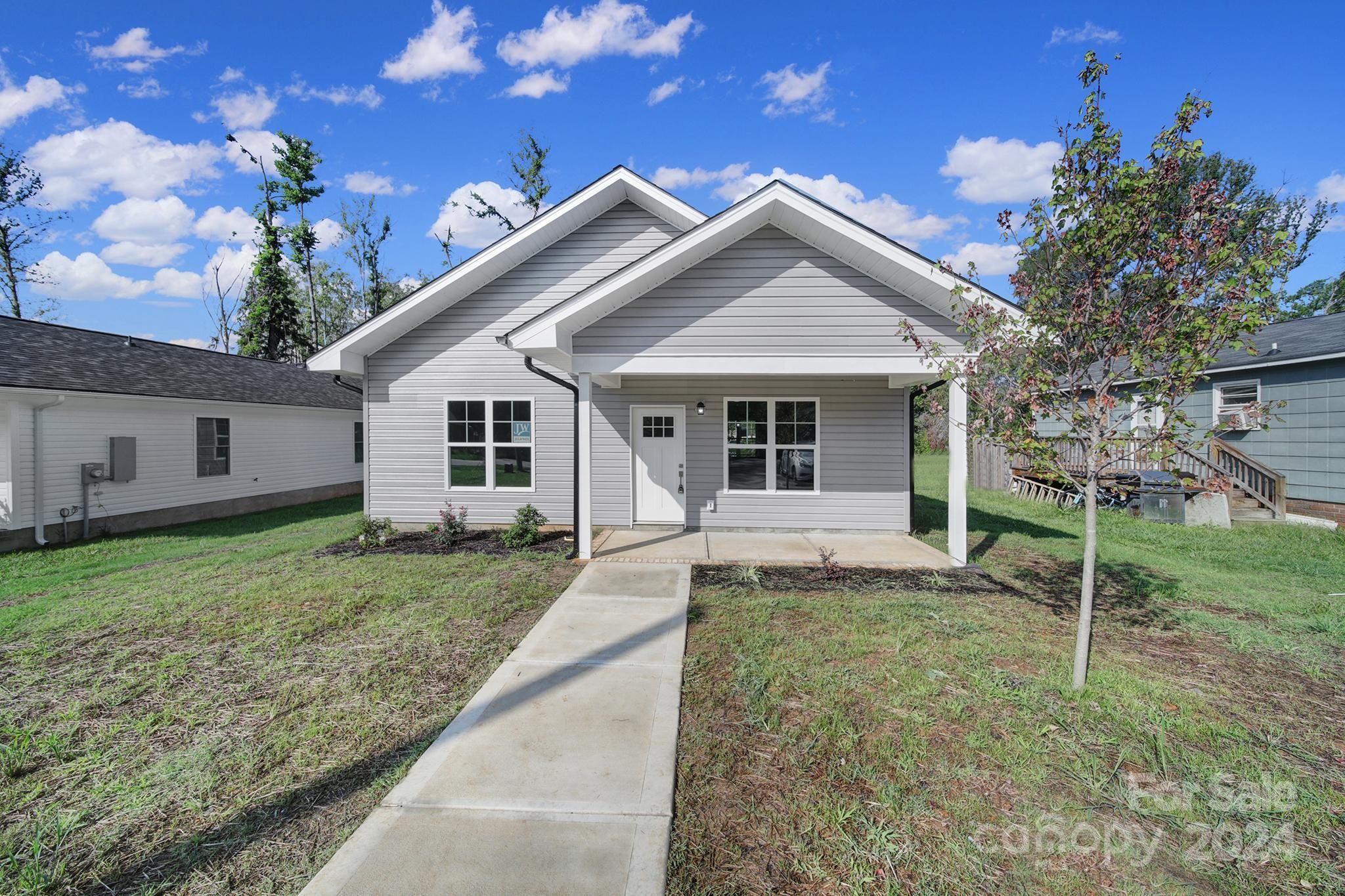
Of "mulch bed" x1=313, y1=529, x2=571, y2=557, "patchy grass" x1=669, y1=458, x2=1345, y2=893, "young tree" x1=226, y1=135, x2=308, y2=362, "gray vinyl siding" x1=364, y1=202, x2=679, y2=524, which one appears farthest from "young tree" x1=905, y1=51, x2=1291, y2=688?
"young tree" x1=226, y1=135, x2=308, y2=362

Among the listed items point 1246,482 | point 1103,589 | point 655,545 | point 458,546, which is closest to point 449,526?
point 458,546

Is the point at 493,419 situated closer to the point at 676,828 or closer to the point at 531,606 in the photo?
the point at 531,606

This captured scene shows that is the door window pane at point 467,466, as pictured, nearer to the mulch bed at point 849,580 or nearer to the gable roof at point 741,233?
the gable roof at point 741,233

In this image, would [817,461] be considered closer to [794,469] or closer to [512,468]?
[794,469]

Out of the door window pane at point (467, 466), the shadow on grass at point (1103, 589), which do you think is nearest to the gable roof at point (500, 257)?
the door window pane at point (467, 466)

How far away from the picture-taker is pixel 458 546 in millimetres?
8859

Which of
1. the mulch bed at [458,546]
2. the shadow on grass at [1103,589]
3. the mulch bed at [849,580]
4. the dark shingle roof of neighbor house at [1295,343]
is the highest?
the dark shingle roof of neighbor house at [1295,343]

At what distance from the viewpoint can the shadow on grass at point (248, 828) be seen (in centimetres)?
242

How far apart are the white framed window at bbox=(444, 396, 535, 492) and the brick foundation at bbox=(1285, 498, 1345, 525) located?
15050 mm

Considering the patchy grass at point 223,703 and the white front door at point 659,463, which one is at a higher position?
the white front door at point 659,463

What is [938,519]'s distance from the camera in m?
11.3

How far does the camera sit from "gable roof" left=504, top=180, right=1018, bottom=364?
22.1 feet

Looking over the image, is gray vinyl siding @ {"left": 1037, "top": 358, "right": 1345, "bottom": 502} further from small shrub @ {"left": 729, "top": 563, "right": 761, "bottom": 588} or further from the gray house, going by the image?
small shrub @ {"left": 729, "top": 563, "right": 761, "bottom": 588}

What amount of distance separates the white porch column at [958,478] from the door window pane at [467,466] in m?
7.67
